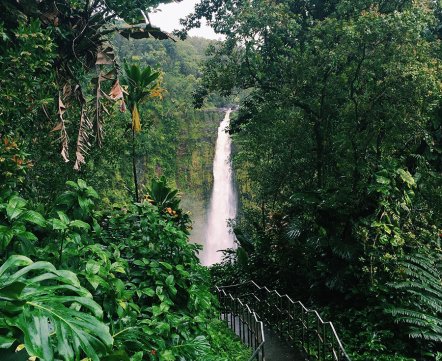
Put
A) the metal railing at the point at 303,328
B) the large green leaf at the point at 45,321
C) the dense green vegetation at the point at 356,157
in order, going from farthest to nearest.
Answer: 1. the dense green vegetation at the point at 356,157
2. the metal railing at the point at 303,328
3. the large green leaf at the point at 45,321

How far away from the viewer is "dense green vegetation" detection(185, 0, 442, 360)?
19.7ft

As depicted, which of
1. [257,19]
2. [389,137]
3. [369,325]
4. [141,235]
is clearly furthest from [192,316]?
[257,19]

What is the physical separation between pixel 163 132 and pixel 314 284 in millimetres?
21333

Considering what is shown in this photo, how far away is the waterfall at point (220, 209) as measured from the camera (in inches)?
978

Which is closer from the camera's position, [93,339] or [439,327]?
[93,339]

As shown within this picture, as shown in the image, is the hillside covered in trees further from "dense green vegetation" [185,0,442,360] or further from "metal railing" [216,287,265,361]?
"metal railing" [216,287,265,361]

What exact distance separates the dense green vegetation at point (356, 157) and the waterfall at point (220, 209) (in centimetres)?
1450

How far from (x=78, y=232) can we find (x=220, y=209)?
22938 millimetres

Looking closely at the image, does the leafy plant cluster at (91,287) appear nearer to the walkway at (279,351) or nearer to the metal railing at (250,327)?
the metal railing at (250,327)

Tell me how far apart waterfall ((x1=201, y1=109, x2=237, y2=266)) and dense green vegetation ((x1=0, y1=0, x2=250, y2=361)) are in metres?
13.8

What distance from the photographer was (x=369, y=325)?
239 inches

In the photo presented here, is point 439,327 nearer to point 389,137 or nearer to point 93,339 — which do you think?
point 389,137

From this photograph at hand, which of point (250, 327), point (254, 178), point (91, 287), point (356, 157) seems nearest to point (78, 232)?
point (91, 287)

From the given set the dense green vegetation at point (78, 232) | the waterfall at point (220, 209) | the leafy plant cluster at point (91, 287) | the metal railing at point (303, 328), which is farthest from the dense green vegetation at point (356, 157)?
the waterfall at point (220, 209)
